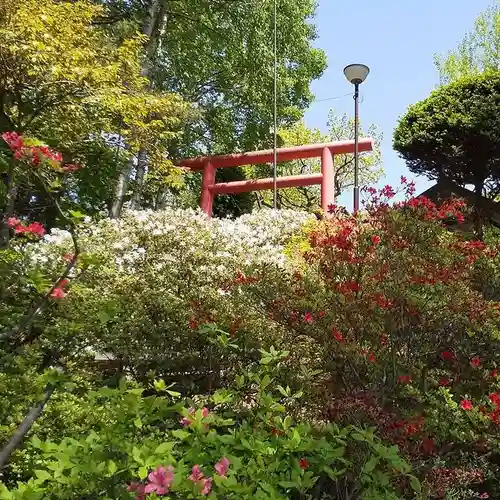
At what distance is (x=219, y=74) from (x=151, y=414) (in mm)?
14443

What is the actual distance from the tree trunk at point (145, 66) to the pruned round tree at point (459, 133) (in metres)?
6.33

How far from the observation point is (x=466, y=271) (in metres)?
3.85

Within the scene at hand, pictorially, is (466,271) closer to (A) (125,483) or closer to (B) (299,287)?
(B) (299,287)

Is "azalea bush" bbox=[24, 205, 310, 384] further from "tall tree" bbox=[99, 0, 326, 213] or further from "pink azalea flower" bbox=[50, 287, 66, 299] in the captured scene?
"tall tree" bbox=[99, 0, 326, 213]

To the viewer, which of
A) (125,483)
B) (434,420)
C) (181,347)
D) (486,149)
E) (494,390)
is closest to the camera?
(125,483)

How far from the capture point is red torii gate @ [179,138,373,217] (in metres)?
12.5

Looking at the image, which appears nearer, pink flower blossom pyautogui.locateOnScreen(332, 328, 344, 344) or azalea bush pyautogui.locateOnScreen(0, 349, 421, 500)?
azalea bush pyautogui.locateOnScreen(0, 349, 421, 500)

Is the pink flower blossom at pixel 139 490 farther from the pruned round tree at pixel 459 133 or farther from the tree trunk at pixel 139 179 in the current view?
the pruned round tree at pixel 459 133

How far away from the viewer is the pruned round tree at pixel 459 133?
12.1 metres

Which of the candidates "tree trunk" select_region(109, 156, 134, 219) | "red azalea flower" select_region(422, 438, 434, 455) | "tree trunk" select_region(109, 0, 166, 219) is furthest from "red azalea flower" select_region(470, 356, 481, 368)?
"tree trunk" select_region(109, 156, 134, 219)

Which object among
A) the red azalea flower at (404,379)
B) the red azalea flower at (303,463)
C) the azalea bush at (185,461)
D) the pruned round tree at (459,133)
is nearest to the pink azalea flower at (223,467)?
the azalea bush at (185,461)

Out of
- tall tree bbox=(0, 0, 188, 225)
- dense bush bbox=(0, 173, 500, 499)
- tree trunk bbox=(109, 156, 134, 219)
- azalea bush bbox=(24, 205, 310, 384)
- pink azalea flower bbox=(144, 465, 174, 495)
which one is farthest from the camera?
tree trunk bbox=(109, 156, 134, 219)

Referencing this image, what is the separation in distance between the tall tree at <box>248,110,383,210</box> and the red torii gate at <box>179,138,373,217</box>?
13.8 ft

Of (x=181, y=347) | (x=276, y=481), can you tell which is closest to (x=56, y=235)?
(x=181, y=347)
